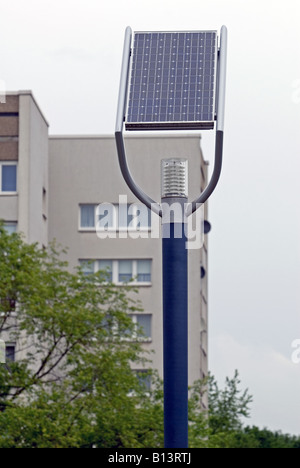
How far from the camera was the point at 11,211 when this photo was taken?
160 feet

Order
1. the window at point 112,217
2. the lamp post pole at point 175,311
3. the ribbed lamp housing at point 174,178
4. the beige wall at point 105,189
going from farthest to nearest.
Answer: the window at point 112,217
the beige wall at point 105,189
the ribbed lamp housing at point 174,178
the lamp post pole at point 175,311

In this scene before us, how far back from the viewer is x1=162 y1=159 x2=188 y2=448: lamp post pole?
383 inches

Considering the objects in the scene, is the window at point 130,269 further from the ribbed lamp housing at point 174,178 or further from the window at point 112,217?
the ribbed lamp housing at point 174,178

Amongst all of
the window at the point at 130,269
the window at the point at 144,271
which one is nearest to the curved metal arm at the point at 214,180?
the window at the point at 130,269

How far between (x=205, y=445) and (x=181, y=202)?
23.2 metres

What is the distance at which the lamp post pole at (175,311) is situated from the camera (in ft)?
31.9

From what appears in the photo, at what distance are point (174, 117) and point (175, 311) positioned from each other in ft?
6.93

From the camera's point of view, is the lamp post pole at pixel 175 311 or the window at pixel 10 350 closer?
the lamp post pole at pixel 175 311

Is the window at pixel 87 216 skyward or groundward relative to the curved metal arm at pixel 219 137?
skyward

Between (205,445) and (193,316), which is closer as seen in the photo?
(205,445)

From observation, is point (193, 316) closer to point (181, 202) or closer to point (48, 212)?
point (48, 212)

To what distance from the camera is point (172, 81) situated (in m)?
11.6
